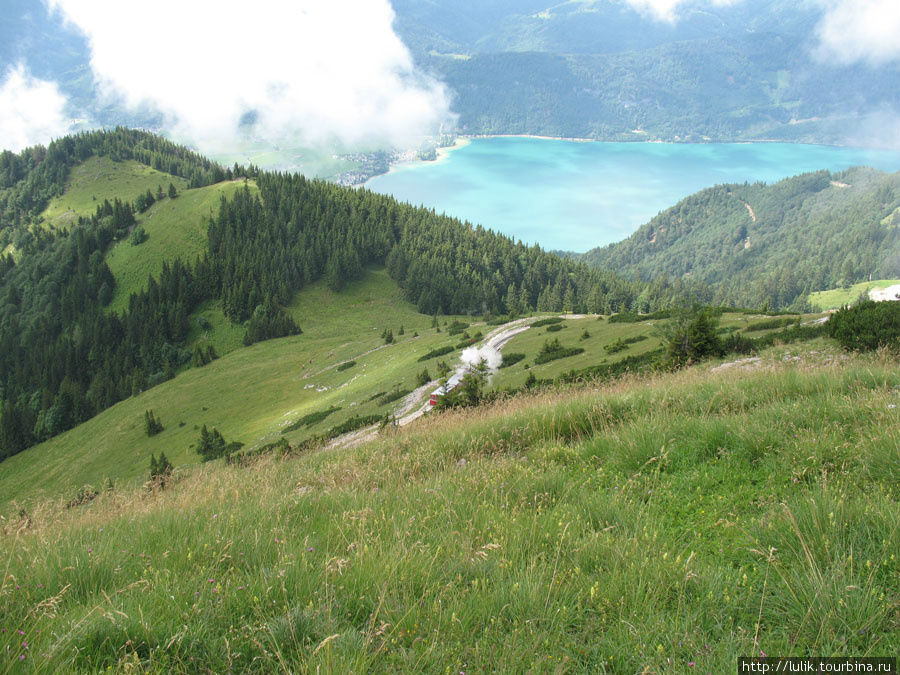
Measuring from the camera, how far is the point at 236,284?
114 m

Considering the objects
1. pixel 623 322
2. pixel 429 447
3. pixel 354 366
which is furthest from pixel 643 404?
pixel 354 366

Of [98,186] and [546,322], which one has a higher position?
[98,186]

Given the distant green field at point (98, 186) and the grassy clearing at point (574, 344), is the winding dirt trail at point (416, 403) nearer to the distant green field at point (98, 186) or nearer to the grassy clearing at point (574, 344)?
the grassy clearing at point (574, 344)

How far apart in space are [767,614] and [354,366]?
58717 millimetres

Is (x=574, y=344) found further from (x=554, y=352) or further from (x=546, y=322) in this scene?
(x=546, y=322)

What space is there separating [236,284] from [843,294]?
751 feet

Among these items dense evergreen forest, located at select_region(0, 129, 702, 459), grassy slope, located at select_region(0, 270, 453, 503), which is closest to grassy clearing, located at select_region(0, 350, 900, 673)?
grassy slope, located at select_region(0, 270, 453, 503)

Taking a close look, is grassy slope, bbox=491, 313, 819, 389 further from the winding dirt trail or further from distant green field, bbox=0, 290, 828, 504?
the winding dirt trail

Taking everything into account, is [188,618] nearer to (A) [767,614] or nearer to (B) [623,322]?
(A) [767,614]

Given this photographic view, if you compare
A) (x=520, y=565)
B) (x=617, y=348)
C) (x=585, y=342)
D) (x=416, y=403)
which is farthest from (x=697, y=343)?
(x=520, y=565)

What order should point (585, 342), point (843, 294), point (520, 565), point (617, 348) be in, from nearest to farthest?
point (520, 565) < point (617, 348) < point (585, 342) < point (843, 294)

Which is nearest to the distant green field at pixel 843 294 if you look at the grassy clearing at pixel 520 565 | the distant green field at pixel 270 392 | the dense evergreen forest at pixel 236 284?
the dense evergreen forest at pixel 236 284

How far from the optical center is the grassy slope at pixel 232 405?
48625 mm

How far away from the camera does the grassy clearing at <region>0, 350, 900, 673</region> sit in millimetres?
2822
